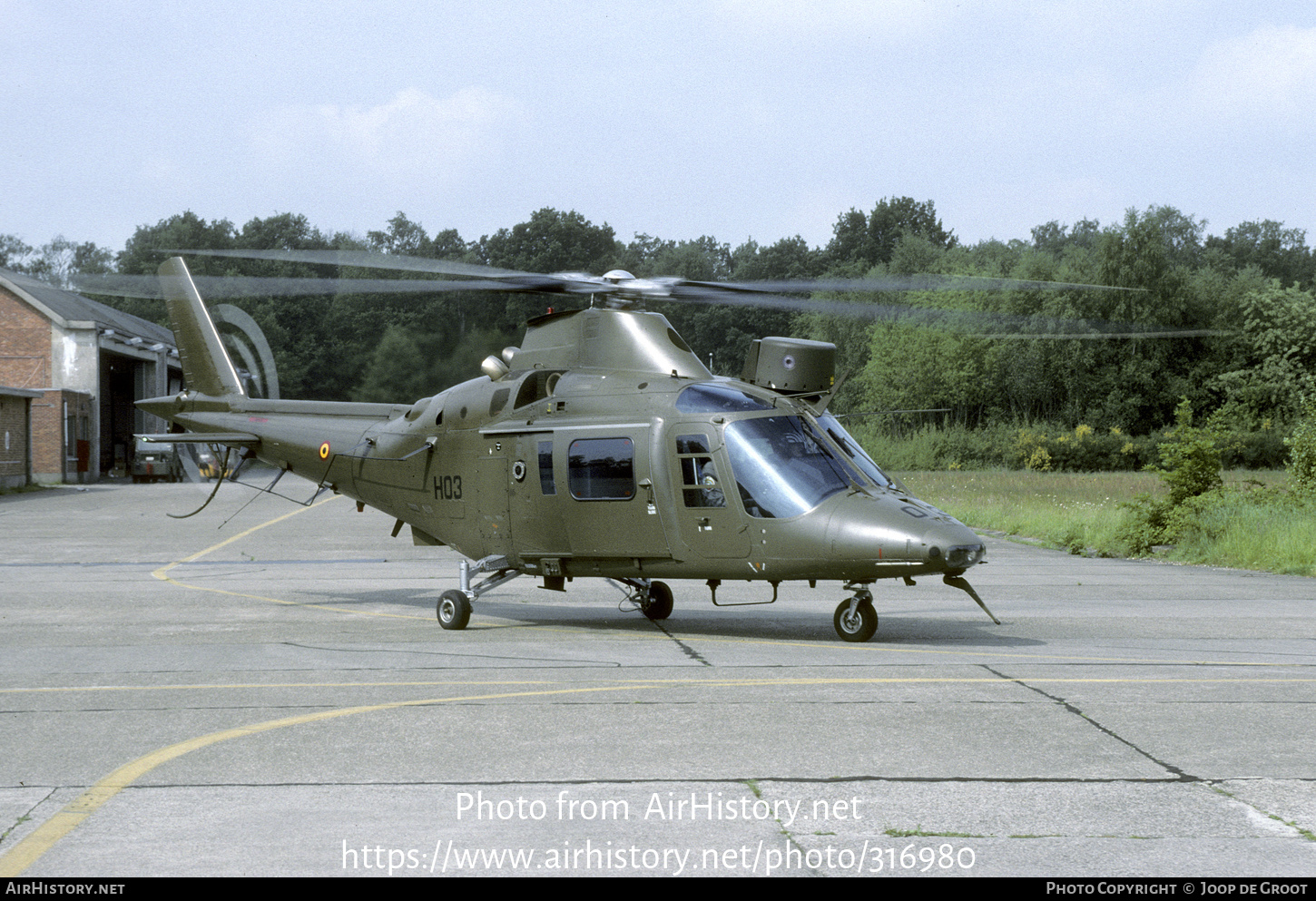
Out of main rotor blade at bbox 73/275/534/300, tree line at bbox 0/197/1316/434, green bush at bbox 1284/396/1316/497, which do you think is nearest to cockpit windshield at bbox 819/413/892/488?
main rotor blade at bbox 73/275/534/300

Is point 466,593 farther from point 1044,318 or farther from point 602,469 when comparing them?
point 1044,318

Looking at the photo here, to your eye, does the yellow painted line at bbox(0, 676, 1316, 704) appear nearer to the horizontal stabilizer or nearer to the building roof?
the horizontal stabilizer

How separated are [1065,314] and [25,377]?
163 ft

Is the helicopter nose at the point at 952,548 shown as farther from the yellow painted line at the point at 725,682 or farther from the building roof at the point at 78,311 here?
the building roof at the point at 78,311

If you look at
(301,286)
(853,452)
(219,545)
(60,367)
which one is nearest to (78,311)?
(60,367)

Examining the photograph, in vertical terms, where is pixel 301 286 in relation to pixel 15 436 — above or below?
above

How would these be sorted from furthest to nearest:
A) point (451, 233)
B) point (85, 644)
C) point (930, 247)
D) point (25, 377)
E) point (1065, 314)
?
point (930, 247) → point (1065, 314) → point (25, 377) → point (451, 233) → point (85, 644)

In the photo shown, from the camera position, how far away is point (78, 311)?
5819 centimetres

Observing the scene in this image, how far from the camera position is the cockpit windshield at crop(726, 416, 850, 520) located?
1091cm

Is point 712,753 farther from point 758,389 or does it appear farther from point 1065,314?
point 1065,314

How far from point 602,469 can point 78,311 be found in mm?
53563
